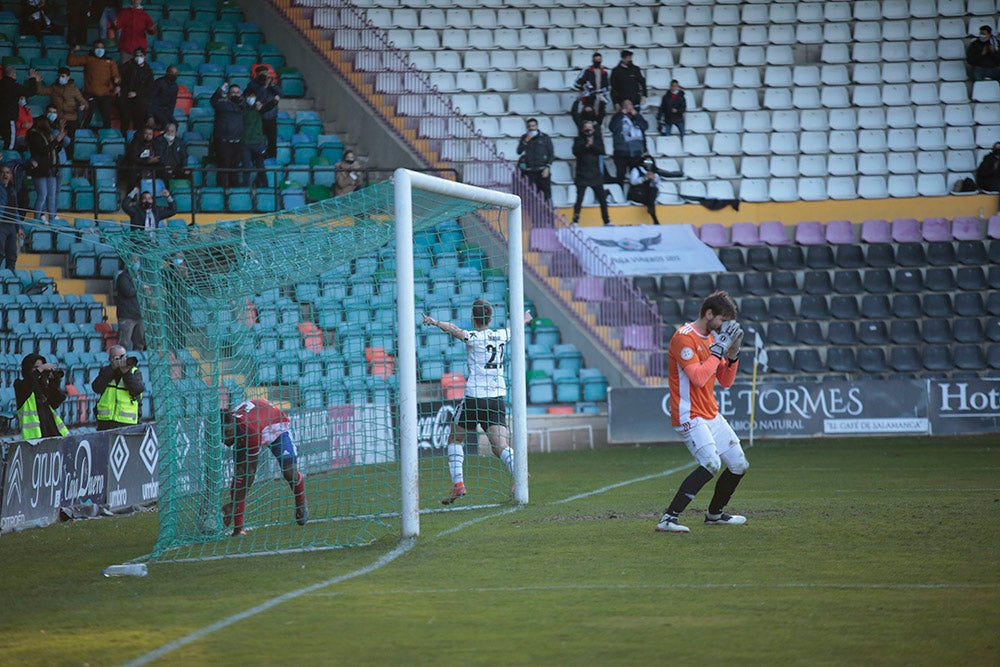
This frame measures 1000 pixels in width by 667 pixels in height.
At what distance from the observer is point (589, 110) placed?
25172mm

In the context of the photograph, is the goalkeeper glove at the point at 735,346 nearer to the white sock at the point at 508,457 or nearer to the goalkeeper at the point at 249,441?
the white sock at the point at 508,457

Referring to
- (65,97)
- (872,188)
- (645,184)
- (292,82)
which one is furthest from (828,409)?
(65,97)

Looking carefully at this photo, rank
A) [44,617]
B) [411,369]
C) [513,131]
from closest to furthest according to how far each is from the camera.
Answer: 1. [44,617]
2. [411,369]
3. [513,131]

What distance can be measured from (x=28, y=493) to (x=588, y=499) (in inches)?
222

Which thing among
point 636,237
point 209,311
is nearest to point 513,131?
point 636,237

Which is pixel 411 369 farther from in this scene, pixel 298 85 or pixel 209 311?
pixel 298 85

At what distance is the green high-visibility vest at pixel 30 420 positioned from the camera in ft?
46.9

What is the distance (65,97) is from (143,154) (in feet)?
7.44

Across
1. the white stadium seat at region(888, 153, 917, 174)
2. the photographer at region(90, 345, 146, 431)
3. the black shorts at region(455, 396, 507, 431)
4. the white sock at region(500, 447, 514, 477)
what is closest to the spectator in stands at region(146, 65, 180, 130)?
the photographer at region(90, 345, 146, 431)

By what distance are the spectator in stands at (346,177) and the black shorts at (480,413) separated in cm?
1077

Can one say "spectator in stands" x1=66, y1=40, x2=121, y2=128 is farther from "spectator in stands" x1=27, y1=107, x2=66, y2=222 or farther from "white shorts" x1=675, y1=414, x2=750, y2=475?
"white shorts" x1=675, y1=414, x2=750, y2=475

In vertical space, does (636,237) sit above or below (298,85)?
below

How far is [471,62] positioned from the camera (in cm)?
2811

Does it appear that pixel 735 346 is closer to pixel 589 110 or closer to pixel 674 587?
pixel 674 587
